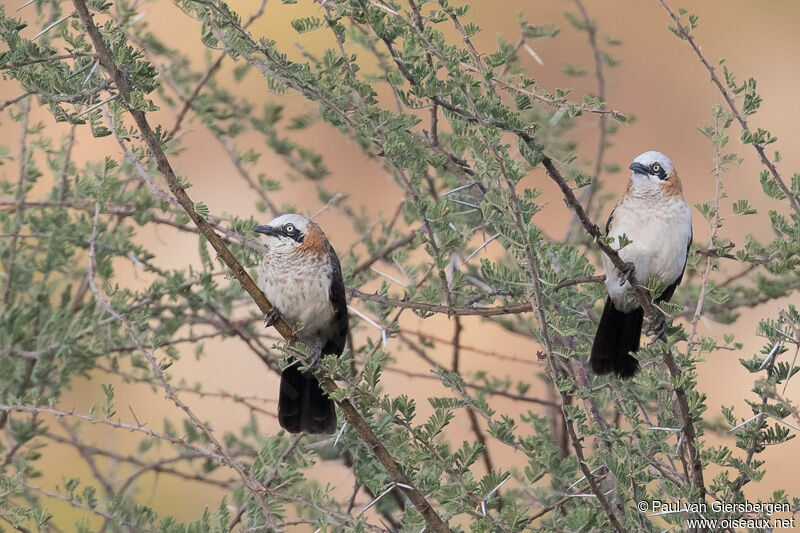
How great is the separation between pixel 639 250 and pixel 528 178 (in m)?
4.37

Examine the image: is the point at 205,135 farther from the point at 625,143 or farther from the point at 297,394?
the point at 297,394

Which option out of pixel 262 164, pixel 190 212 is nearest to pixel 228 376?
pixel 262 164

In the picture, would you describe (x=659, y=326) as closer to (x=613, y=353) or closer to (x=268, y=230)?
(x=613, y=353)

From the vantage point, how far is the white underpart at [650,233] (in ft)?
13.7

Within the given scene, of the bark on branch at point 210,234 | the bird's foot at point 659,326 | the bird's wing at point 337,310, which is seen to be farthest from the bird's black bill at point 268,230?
the bird's foot at point 659,326

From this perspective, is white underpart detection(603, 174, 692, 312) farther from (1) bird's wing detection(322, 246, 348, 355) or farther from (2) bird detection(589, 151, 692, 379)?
(1) bird's wing detection(322, 246, 348, 355)

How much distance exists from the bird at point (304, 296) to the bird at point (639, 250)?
1.17 m

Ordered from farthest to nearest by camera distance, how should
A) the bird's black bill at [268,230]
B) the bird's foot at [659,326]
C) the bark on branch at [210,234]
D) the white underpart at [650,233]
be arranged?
the bird's black bill at [268,230]
the white underpart at [650,233]
the bird's foot at [659,326]
the bark on branch at [210,234]

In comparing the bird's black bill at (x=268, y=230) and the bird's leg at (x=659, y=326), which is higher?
the bird's black bill at (x=268, y=230)

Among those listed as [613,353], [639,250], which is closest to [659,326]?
[613,353]

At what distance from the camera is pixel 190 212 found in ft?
9.07

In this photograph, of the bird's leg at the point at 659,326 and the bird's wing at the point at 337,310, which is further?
the bird's wing at the point at 337,310

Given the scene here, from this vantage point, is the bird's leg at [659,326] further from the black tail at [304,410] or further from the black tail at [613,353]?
the black tail at [304,410]

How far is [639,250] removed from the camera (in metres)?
4.21
